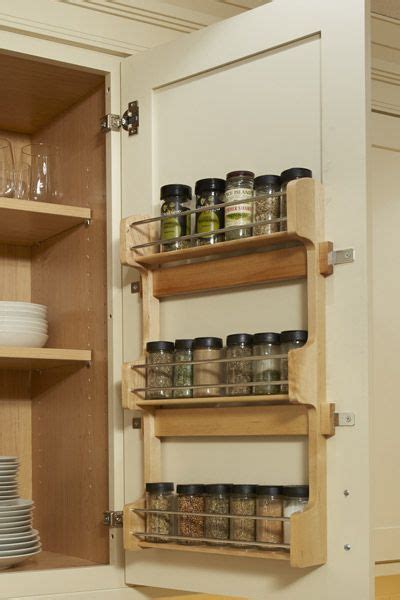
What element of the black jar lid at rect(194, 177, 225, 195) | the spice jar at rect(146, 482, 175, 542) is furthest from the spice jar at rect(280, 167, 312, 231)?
the spice jar at rect(146, 482, 175, 542)

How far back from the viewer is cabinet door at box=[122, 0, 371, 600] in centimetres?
155

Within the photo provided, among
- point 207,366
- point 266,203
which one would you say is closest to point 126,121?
point 266,203

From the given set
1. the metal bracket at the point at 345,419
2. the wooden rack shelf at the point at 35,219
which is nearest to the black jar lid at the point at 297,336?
the metal bracket at the point at 345,419

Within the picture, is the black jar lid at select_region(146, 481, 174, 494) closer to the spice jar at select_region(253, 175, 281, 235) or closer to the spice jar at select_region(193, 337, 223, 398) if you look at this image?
the spice jar at select_region(193, 337, 223, 398)

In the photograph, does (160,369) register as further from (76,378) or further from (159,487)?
(76,378)

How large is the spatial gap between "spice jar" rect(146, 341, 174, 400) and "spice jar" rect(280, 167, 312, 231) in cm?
33

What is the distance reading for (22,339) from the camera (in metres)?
2.08

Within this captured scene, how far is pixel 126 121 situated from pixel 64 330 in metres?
0.51

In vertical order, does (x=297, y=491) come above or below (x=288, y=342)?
below

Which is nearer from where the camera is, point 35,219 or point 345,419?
point 345,419

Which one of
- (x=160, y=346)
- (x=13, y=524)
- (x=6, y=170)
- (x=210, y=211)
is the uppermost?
(x=6, y=170)

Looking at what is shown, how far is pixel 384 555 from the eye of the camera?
245cm

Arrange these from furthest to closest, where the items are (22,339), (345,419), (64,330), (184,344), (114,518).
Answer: (64,330) → (22,339) → (114,518) → (184,344) → (345,419)

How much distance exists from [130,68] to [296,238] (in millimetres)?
662
